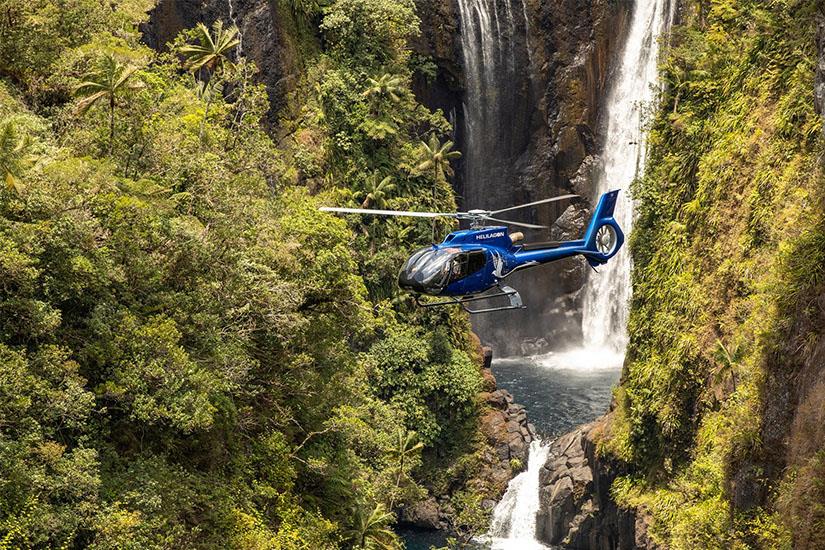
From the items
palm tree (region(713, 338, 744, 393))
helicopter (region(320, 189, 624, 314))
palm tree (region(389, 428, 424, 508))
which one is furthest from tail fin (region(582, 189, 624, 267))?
palm tree (region(389, 428, 424, 508))

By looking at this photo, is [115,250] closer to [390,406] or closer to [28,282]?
[28,282]

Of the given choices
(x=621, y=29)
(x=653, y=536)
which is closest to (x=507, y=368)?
(x=621, y=29)

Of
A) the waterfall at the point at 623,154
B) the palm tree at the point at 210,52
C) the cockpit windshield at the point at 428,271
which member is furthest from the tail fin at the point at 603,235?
the waterfall at the point at 623,154

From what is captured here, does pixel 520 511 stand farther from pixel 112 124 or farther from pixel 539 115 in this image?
pixel 539 115

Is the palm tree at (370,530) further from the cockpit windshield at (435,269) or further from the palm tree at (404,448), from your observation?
the cockpit windshield at (435,269)

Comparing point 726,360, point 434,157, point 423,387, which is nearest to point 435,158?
point 434,157

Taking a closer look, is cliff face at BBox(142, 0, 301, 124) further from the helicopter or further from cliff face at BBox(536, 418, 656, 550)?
the helicopter
